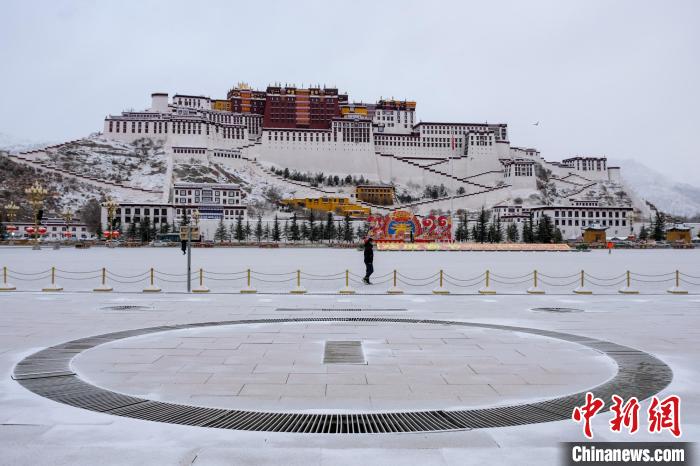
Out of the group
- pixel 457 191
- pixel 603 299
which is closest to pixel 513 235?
pixel 457 191

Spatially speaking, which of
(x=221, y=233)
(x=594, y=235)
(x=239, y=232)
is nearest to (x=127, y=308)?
(x=239, y=232)

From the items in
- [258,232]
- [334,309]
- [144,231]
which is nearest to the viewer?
[334,309]

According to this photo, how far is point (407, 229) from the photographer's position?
75.9 m

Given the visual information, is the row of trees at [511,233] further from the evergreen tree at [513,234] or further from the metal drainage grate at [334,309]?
the metal drainage grate at [334,309]

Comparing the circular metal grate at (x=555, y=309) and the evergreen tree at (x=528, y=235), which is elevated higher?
the evergreen tree at (x=528, y=235)

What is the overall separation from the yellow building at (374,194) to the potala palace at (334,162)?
0.69 feet

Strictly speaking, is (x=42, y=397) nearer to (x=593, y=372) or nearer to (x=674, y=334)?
(x=593, y=372)

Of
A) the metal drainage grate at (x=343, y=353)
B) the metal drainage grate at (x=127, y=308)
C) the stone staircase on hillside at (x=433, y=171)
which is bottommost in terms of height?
the metal drainage grate at (x=127, y=308)

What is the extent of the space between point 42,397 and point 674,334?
32.9 ft

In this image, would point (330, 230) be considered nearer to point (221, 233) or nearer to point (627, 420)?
point (221, 233)

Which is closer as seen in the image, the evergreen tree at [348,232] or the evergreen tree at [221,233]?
the evergreen tree at [221,233]

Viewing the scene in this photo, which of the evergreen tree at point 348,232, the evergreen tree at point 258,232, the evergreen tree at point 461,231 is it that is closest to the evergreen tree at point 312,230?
the evergreen tree at point 348,232

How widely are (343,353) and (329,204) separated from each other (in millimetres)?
108958

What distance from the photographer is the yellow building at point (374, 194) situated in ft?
410
